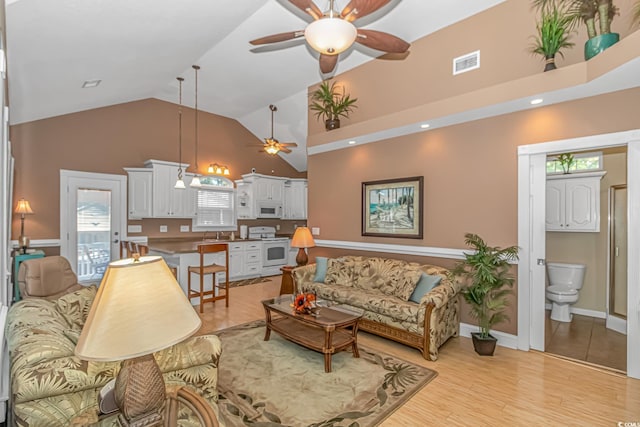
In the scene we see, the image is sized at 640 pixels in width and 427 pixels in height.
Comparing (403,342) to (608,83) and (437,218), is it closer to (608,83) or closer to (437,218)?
(437,218)

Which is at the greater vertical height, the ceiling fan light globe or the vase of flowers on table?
the ceiling fan light globe

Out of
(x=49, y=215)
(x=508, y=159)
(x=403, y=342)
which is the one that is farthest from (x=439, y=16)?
(x=49, y=215)

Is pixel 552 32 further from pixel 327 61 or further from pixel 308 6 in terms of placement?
pixel 308 6

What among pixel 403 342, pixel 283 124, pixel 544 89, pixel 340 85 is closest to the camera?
pixel 544 89

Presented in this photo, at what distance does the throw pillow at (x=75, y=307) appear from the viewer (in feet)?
8.03

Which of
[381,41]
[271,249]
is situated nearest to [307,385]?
[381,41]

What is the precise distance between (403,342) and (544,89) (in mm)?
2928

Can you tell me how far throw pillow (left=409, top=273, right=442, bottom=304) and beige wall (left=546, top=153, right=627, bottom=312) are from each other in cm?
258

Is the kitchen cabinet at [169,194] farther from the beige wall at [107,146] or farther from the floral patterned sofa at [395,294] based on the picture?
the floral patterned sofa at [395,294]

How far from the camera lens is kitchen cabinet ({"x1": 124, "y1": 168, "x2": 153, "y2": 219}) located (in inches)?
248

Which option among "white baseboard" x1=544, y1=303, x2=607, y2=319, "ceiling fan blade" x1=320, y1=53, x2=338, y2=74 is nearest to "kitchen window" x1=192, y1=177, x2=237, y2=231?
"ceiling fan blade" x1=320, y1=53, x2=338, y2=74

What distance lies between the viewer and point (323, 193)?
18.5 feet

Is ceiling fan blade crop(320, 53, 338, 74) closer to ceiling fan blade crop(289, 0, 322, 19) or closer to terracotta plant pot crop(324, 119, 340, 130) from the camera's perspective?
ceiling fan blade crop(289, 0, 322, 19)

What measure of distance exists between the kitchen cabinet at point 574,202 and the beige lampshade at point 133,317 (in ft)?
17.4
